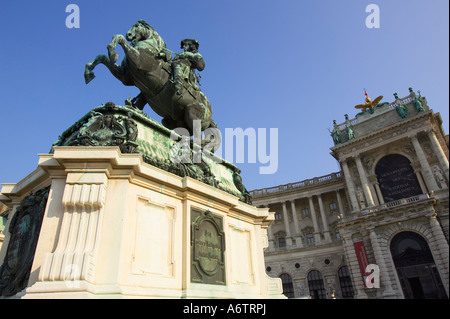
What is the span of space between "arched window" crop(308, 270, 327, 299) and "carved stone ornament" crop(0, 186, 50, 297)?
41.1 meters

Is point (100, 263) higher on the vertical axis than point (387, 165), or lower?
lower

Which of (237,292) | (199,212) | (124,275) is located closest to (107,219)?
(124,275)

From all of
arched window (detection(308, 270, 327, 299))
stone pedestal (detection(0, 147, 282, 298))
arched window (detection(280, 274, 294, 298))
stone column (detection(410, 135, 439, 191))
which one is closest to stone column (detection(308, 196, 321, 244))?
arched window (detection(308, 270, 327, 299))

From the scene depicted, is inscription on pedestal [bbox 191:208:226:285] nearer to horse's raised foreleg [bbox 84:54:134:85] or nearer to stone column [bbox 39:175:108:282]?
stone column [bbox 39:175:108:282]

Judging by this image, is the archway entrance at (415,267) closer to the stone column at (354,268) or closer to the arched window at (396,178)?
the stone column at (354,268)

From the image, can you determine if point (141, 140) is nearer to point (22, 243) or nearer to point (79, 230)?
point (79, 230)

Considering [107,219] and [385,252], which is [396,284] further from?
[107,219]

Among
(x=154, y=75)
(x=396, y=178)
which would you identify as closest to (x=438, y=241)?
(x=396, y=178)

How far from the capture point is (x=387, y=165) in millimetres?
36781

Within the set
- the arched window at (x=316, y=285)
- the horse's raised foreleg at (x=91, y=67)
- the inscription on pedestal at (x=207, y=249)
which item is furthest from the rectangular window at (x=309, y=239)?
the horse's raised foreleg at (x=91, y=67)

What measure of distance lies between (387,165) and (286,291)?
69.7 feet

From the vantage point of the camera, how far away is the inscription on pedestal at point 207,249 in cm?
411

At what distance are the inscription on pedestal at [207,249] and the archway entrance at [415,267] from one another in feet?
98.0

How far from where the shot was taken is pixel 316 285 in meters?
39.4
